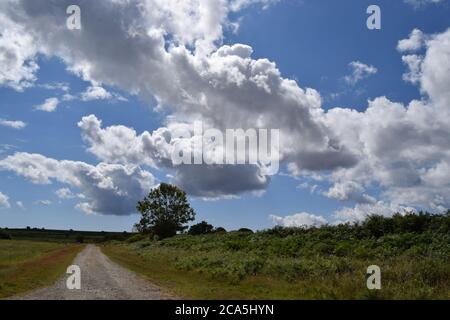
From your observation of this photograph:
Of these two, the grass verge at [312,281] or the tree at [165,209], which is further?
the tree at [165,209]

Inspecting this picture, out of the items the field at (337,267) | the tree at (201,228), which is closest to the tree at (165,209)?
the tree at (201,228)

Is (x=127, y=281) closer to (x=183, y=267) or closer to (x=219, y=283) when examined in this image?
(x=219, y=283)

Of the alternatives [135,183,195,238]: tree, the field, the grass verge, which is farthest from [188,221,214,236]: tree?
the grass verge

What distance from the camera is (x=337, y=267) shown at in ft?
73.4

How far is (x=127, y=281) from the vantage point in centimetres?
2361

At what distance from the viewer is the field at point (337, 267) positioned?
1781 cm

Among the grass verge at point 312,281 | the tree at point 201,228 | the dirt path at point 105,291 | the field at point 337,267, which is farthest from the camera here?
the tree at point 201,228

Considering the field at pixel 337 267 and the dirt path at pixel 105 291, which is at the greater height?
the field at pixel 337 267

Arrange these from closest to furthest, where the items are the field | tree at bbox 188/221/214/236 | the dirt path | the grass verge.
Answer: the grass verge → the dirt path → the field → tree at bbox 188/221/214/236

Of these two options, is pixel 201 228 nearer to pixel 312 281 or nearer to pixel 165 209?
pixel 165 209

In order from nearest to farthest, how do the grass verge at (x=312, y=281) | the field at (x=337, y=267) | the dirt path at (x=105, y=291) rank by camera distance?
the grass verge at (x=312, y=281) < the dirt path at (x=105, y=291) < the field at (x=337, y=267)

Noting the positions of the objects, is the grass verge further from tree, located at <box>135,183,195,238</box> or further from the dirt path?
tree, located at <box>135,183,195,238</box>

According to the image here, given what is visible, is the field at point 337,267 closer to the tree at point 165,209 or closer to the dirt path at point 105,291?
the dirt path at point 105,291

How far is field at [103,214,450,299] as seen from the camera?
17.8 metres
